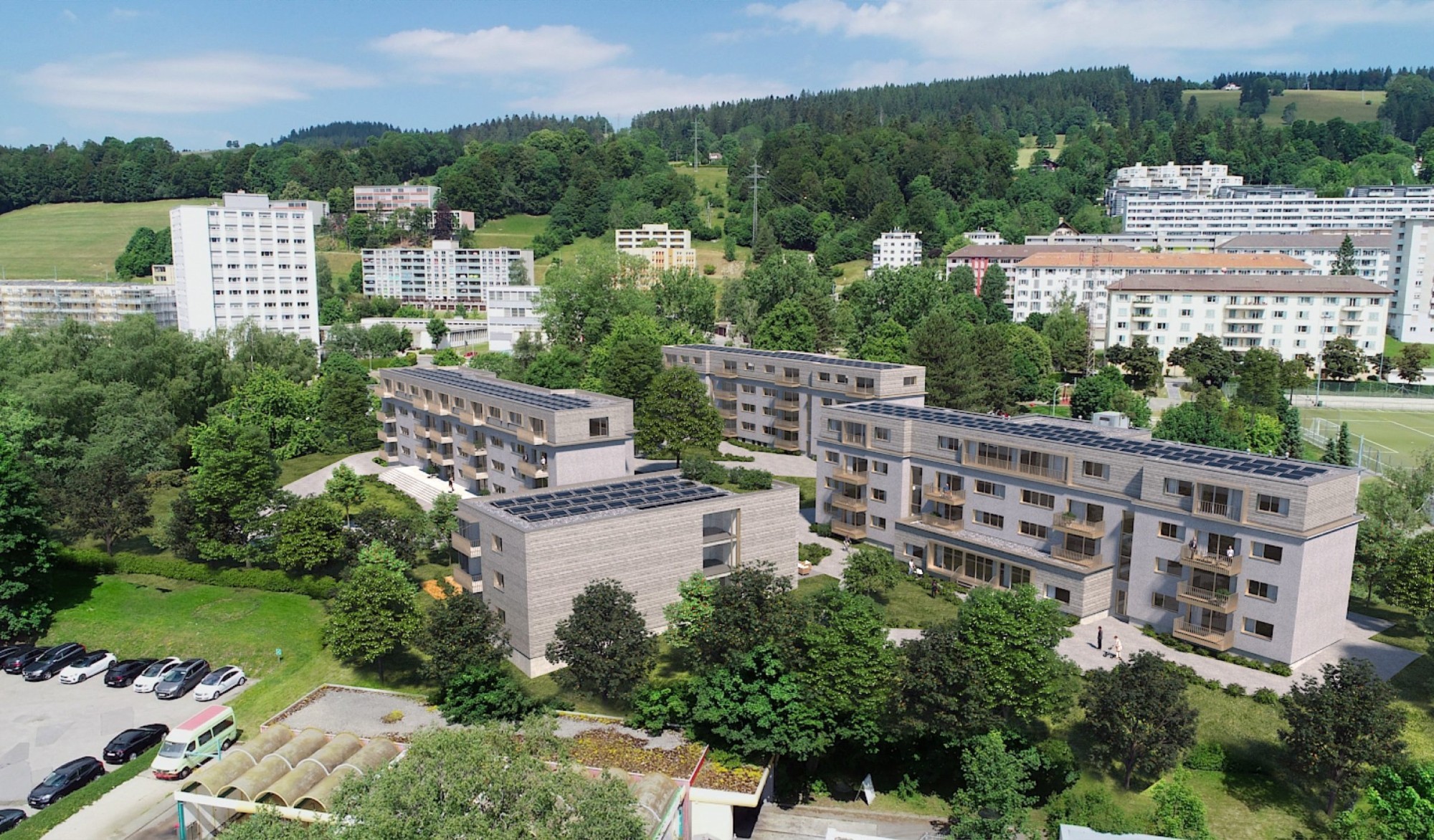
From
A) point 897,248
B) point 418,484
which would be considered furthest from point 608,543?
point 897,248

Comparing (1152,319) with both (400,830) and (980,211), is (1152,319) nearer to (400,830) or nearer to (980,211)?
(980,211)

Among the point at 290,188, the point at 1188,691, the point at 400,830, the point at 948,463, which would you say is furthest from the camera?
the point at 290,188

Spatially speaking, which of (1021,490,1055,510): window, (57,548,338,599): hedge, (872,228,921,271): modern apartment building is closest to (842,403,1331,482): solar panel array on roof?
(1021,490,1055,510): window

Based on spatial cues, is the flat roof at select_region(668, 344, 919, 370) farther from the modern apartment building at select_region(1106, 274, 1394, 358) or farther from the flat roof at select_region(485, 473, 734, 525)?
the modern apartment building at select_region(1106, 274, 1394, 358)

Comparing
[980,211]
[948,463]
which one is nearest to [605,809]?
[948,463]

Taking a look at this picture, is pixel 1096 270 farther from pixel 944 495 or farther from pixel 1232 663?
pixel 1232 663

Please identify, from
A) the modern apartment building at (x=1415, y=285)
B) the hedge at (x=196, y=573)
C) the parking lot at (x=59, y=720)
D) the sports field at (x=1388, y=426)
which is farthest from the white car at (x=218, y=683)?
the modern apartment building at (x=1415, y=285)
